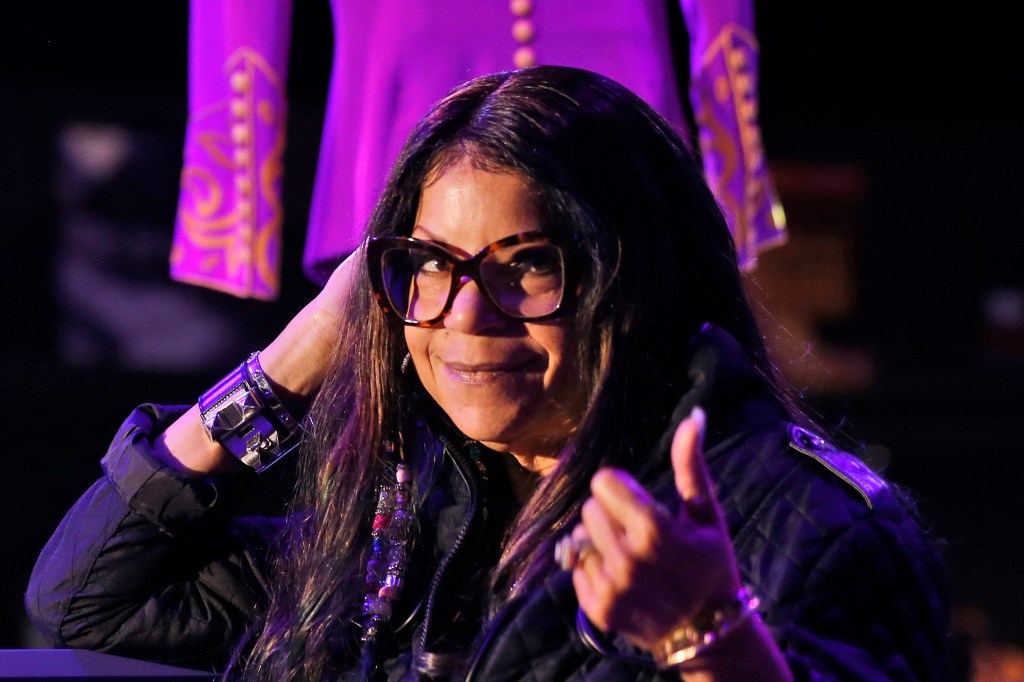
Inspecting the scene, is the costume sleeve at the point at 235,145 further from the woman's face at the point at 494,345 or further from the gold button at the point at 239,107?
the woman's face at the point at 494,345

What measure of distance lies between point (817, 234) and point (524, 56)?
71.6 inches

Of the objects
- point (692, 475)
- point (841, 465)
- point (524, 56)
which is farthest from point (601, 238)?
point (524, 56)

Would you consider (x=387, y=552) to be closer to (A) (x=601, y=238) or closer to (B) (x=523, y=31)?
(A) (x=601, y=238)

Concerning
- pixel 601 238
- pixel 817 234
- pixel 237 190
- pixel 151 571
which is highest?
pixel 601 238

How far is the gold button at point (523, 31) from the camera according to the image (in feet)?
6.63

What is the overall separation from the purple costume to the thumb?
1.29 meters

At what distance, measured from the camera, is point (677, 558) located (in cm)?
78

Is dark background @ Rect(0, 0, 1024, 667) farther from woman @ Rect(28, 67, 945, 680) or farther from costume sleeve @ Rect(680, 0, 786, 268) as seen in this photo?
woman @ Rect(28, 67, 945, 680)

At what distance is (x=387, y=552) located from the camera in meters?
1.32

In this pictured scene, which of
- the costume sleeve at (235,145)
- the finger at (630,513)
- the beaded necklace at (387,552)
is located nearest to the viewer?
the finger at (630,513)

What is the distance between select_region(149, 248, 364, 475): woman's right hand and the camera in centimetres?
144

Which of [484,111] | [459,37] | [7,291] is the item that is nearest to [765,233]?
[459,37]

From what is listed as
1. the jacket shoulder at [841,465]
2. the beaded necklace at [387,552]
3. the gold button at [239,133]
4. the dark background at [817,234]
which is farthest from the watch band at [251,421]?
the dark background at [817,234]

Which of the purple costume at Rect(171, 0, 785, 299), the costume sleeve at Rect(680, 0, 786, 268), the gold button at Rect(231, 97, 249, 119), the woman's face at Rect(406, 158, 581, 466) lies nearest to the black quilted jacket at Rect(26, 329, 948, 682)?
the woman's face at Rect(406, 158, 581, 466)
